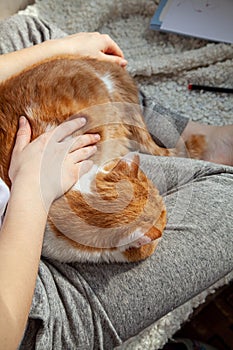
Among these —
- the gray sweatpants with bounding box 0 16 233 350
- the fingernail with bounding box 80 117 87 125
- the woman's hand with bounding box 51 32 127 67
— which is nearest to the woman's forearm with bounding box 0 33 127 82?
the woman's hand with bounding box 51 32 127 67

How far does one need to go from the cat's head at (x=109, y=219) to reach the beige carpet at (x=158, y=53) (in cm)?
58

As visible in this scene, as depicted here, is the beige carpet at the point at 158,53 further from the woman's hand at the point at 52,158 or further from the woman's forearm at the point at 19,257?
the woman's forearm at the point at 19,257

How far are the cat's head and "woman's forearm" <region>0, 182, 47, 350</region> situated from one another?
0.06 meters

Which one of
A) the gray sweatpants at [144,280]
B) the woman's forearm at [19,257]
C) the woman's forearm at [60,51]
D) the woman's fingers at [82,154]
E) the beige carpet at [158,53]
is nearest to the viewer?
the woman's forearm at [19,257]

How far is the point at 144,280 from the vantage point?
0.99m

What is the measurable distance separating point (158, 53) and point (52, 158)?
0.77 meters

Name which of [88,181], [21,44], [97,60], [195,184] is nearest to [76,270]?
[88,181]

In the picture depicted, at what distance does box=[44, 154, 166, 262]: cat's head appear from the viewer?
963 mm

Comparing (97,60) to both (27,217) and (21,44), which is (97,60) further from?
(27,217)

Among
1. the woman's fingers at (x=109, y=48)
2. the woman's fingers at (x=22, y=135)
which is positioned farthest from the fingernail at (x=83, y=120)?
Answer: the woman's fingers at (x=109, y=48)

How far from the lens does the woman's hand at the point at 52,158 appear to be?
0.99 metres

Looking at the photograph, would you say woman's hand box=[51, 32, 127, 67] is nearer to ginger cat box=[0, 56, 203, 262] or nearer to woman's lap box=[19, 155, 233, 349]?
ginger cat box=[0, 56, 203, 262]

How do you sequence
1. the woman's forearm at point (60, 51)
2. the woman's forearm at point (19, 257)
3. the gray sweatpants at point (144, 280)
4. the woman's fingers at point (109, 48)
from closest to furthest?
the woman's forearm at point (19, 257) → the gray sweatpants at point (144, 280) → the woman's forearm at point (60, 51) → the woman's fingers at point (109, 48)

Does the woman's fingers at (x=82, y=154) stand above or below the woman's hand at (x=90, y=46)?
below
